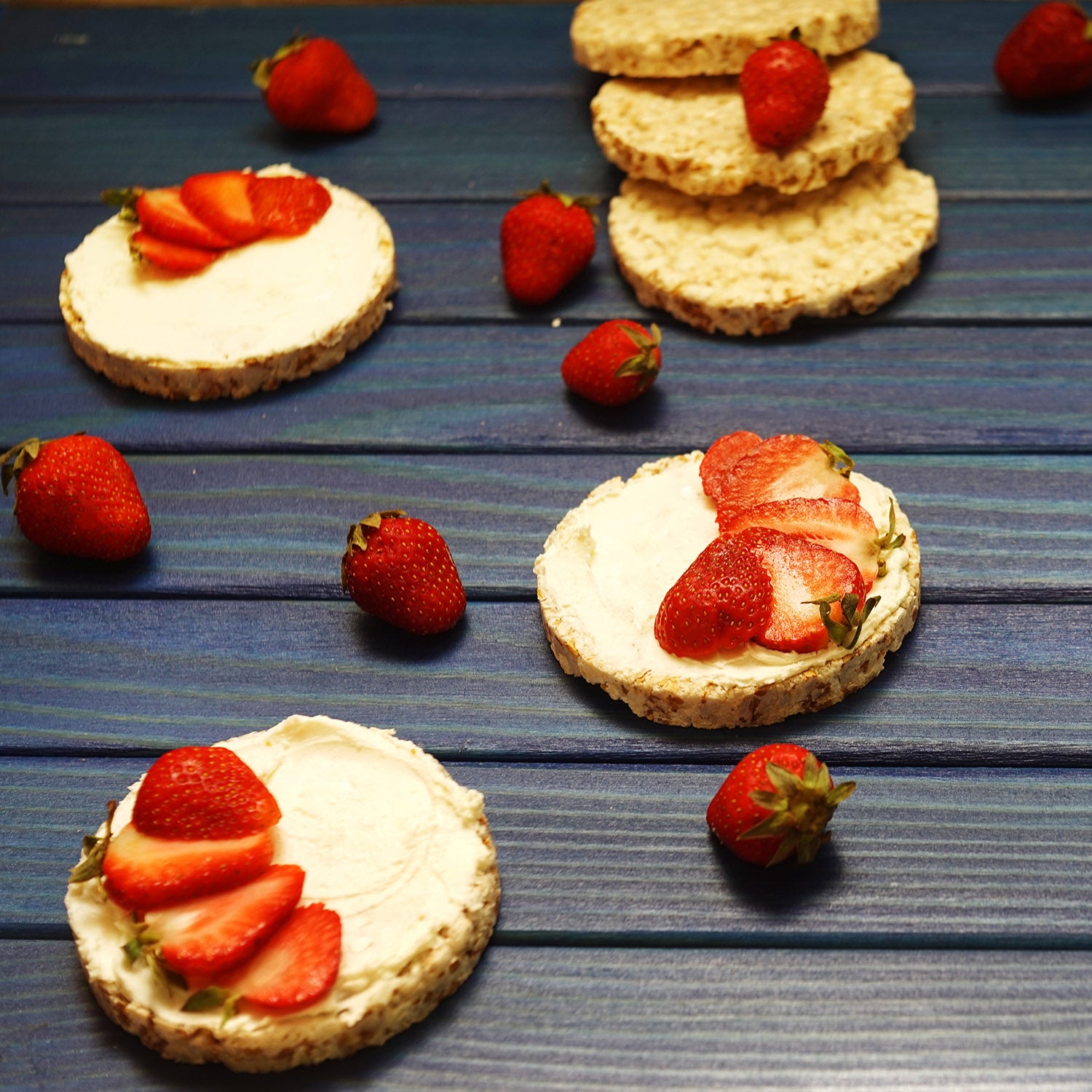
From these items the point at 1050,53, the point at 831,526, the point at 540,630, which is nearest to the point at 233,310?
the point at 540,630

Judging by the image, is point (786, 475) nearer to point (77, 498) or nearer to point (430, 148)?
point (77, 498)

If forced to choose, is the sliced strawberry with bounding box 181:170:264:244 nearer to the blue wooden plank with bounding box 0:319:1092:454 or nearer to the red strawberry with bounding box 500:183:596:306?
the blue wooden plank with bounding box 0:319:1092:454

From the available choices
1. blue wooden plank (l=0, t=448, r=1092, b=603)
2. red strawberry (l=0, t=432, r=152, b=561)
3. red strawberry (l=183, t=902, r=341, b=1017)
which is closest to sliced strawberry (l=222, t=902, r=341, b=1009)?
red strawberry (l=183, t=902, r=341, b=1017)

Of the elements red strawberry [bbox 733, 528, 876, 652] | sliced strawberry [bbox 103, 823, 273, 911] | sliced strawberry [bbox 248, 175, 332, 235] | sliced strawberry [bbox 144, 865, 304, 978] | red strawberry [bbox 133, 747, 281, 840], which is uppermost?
sliced strawberry [bbox 248, 175, 332, 235]

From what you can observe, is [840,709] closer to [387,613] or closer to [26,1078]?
[387,613]

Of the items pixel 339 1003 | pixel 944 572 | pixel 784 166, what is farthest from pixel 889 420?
pixel 339 1003

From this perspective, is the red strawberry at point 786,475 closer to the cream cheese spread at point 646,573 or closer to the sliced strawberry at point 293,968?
the cream cheese spread at point 646,573
